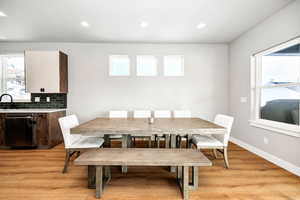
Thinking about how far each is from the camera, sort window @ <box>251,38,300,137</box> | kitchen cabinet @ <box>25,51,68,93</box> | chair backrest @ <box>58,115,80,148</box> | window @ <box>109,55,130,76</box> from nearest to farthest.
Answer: chair backrest @ <box>58,115,80,148</box> → window @ <box>251,38,300,137</box> → kitchen cabinet @ <box>25,51,68,93</box> → window @ <box>109,55,130,76</box>

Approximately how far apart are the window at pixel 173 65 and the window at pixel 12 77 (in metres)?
3.65

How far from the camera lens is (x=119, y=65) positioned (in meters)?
4.36

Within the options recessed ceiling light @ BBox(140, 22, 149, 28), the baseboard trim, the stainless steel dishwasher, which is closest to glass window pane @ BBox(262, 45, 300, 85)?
the baseboard trim

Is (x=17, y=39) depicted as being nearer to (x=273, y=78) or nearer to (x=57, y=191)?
(x=57, y=191)

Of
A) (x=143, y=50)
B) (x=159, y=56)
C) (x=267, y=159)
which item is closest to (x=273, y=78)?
(x=267, y=159)

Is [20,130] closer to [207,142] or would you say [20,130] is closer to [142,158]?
[142,158]

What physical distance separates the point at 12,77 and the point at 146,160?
14.5 ft

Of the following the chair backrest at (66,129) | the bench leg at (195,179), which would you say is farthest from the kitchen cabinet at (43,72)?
the bench leg at (195,179)

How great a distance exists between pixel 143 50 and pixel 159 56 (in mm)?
446

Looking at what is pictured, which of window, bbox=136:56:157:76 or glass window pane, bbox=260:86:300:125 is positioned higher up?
window, bbox=136:56:157:76

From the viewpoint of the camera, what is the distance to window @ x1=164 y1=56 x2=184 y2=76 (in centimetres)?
437

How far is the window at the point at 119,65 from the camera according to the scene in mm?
4324

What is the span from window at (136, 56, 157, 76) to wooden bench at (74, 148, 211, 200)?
2.63 m

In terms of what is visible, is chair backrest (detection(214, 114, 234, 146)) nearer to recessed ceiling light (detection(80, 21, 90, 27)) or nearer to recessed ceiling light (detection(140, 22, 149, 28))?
recessed ceiling light (detection(140, 22, 149, 28))
